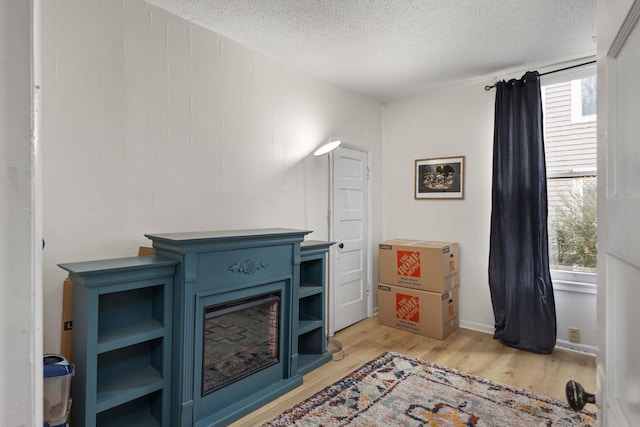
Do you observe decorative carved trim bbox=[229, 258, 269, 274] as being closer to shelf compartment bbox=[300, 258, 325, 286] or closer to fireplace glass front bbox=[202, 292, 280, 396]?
fireplace glass front bbox=[202, 292, 280, 396]

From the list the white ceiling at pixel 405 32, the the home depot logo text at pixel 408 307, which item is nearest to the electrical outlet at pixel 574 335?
the the home depot logo text at pixel 408 307

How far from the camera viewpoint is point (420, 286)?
3.69 m

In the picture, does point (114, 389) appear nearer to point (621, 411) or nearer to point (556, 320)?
point (621, 411)

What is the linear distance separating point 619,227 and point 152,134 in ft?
8.11

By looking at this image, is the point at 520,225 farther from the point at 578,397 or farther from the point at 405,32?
the point at 578,397

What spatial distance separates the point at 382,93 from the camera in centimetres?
414

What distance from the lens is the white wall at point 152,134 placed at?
1.99 meters

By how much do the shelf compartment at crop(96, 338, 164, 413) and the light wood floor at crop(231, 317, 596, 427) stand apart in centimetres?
60

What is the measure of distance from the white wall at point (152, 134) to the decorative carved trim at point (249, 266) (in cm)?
56

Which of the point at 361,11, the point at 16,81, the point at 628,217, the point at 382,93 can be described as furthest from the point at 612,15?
the point at 382,93

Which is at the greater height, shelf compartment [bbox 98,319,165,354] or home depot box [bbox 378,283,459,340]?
shelf compartment [bbox 98,319,165,354]

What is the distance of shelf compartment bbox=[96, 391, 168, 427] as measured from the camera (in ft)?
6.61

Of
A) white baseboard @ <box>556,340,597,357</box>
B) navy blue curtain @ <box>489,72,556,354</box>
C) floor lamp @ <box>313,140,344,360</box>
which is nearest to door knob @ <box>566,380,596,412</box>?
floor lamp @ <box>313,140,344,360</box>

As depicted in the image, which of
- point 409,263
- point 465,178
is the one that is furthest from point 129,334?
point 465,178
